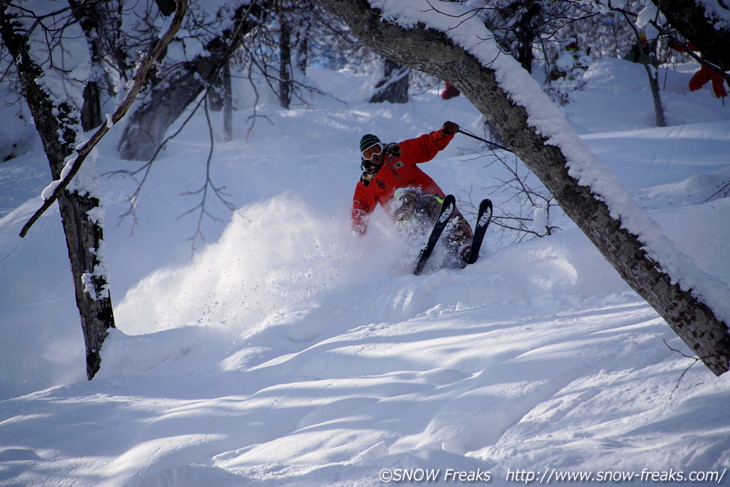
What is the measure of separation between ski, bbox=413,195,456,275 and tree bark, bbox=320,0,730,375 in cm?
275

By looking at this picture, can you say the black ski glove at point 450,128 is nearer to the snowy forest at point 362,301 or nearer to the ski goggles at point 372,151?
the ski goggles at point 372,151

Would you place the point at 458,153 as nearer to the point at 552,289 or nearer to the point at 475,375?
the point at 552,289

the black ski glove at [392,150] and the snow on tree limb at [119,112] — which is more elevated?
the black ski glove at [392,150]

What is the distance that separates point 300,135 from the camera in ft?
39.1

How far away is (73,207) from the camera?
13.4 feet

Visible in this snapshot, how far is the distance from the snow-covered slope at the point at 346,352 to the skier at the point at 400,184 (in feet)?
0.83

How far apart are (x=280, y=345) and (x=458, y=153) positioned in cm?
782

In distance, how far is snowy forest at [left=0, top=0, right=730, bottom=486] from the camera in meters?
1.87

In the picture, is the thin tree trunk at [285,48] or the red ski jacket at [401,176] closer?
the red ski jacket at [401,176]

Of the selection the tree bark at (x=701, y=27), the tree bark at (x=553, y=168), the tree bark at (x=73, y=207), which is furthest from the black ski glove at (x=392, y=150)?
the tree bark at (x=701, y=27)

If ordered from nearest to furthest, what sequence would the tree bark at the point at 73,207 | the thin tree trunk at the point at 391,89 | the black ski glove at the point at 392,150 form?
the tree bark at the point at 73,207, the black ski glove at the point at 392,150, the thin tree trunk at the point at 391,89

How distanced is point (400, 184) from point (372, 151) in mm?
506

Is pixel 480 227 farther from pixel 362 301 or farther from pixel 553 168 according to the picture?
pixel 553 168

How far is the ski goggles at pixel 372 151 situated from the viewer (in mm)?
5465
